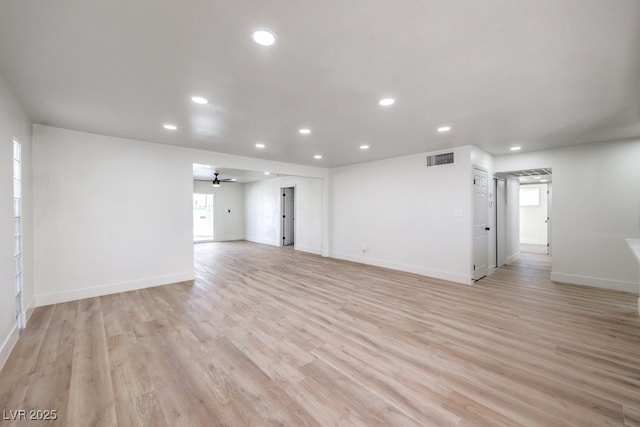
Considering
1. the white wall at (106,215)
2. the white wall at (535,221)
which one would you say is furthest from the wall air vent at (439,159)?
the white wall at (535,221)

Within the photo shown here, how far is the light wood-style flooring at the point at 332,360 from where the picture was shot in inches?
68.9

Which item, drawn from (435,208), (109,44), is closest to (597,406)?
(435,208)

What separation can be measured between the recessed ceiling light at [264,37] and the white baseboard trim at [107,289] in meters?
4.51

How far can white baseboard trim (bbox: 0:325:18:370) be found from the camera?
2.28m

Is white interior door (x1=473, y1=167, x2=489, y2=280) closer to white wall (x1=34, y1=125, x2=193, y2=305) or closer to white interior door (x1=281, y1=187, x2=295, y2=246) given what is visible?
white wall (x1=34, y1=125, x2=193, y2=305)

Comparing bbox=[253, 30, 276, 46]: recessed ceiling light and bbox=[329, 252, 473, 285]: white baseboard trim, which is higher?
bbox=[253, 30, 276, 46]: recessed ceiling light

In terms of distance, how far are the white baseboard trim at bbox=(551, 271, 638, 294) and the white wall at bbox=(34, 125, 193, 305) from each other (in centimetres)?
728

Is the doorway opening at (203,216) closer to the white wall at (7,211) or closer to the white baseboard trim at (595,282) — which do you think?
the white wall at (7,211)

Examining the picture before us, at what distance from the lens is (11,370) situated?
220 cm

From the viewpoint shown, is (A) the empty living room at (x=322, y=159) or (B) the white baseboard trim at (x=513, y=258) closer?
(A) the empty living room at (x=322, y=159)

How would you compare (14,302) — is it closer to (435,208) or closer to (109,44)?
(109,44)

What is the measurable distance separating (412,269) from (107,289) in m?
5.71

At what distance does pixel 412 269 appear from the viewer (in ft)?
18.2

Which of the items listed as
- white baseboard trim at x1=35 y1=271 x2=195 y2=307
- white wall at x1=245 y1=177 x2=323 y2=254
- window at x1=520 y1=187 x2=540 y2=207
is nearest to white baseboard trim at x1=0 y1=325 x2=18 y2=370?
white baseboard trim at x1=35 y1=271 x2=195 y2=307
